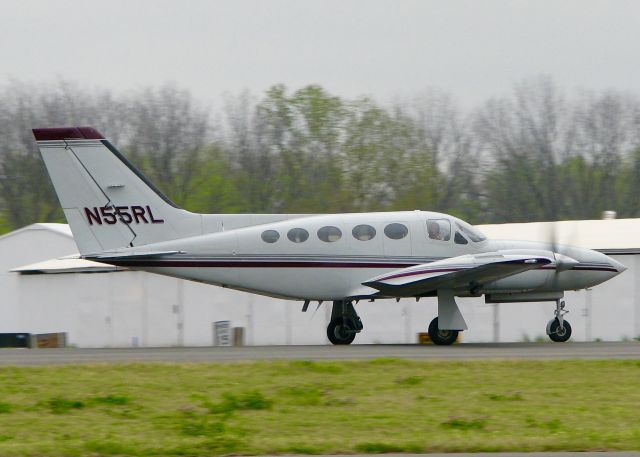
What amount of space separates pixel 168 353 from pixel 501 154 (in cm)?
5396

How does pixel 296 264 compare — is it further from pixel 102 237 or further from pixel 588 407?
pixel 588 407

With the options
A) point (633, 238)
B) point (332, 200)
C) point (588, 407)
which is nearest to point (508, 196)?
point (332, 200)

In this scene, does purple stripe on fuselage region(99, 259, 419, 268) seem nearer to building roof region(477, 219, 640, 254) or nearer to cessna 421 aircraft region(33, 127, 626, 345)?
cessna 421 aircraft region(33, 127, 626, 345)

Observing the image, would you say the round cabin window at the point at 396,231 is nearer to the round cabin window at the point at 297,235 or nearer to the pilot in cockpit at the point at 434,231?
the pilot in cockpit at the point at 434,231

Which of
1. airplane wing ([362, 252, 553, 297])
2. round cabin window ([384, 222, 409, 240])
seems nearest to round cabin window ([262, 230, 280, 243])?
airplane wing ([362, 252, 553, 297])

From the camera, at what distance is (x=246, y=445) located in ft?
38.4

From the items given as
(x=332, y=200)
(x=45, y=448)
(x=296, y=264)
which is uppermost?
(x=332, y=200)

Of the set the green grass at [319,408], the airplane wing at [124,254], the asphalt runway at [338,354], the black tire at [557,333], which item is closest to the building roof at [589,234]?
the black tire at [557,333]

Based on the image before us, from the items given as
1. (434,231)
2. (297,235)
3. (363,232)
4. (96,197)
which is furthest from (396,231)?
(96,197)

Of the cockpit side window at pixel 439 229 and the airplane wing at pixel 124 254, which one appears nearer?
the airplane wing at pixel 124 254

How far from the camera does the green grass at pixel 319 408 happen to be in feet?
38.8

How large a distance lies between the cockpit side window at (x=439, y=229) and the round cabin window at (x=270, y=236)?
3.66 m

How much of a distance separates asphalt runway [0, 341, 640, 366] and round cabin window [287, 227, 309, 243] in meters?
2.71

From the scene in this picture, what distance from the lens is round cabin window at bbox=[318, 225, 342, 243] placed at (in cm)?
2450
